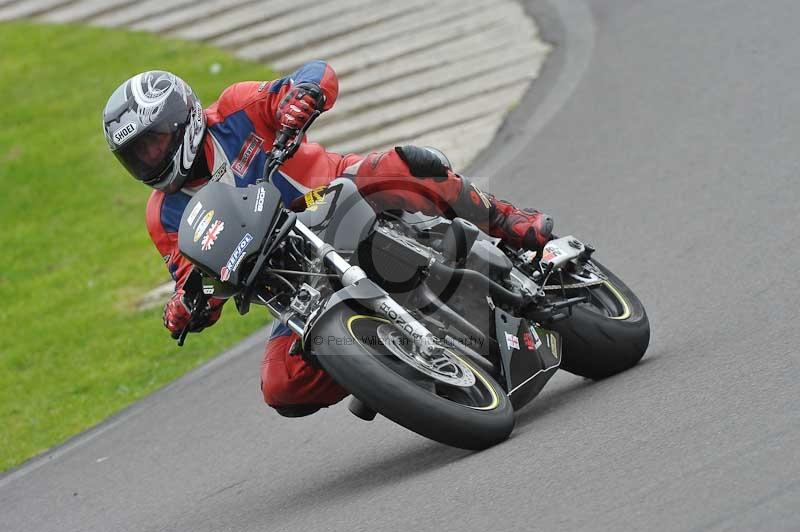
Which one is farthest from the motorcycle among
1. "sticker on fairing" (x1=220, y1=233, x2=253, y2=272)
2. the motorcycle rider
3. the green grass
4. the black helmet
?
the green grass

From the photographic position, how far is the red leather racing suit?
5.28m

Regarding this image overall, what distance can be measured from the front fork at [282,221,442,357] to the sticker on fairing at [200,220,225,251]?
392 mm

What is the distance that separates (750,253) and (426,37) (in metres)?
6.65

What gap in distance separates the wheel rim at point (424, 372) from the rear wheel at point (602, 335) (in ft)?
2.24

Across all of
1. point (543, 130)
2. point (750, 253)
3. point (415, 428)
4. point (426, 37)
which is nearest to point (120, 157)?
point (415, 428)

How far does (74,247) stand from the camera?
37.6ft

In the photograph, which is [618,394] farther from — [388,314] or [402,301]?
[388,314]

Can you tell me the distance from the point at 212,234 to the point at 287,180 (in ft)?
2.68

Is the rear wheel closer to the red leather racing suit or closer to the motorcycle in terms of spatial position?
the motorcycle

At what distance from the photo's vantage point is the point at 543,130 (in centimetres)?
1008

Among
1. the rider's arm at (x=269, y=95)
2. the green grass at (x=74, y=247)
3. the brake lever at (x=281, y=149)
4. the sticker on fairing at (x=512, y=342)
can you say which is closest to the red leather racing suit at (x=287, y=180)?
the rider's arm at (x=269, y=95)

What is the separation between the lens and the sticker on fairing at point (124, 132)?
16.4 ft

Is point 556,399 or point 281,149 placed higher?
point 281,149

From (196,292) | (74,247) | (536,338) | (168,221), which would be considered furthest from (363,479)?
(74,247)
